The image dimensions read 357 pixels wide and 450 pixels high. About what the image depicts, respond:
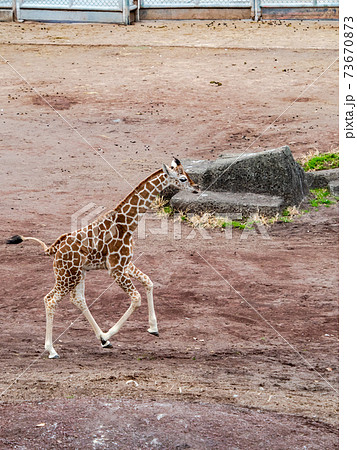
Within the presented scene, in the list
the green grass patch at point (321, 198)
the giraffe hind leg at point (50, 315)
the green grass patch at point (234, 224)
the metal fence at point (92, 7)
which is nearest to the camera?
the giraffe hind leg at point (50, 315)

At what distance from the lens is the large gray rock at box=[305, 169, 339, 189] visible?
38.4 feet

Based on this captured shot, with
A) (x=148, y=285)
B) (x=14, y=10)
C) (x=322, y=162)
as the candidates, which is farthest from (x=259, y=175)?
(x=14, y=10)

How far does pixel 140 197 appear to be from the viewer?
6.48 m

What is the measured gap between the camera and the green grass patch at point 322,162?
12344 millimetres

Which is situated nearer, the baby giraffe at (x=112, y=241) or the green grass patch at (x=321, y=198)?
the baby giraffe at (x=112, y=241)

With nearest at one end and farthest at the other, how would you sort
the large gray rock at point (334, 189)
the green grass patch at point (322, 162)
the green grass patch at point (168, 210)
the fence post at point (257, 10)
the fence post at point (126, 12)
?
the green grass patch at point (168, 210) → the large gray rock at point (334, 189) → the green grass patch at point (322, 162) → the fence post at point (126, 12) → the fence post at point (257, 10)

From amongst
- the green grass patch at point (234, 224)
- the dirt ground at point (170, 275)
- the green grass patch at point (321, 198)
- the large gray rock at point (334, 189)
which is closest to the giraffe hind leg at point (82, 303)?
the dirt ground at point (170, 275)

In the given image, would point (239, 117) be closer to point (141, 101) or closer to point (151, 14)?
point (141, 101)

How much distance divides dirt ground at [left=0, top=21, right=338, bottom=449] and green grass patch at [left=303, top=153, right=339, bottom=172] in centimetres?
72

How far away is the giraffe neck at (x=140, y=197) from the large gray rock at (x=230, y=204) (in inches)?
166

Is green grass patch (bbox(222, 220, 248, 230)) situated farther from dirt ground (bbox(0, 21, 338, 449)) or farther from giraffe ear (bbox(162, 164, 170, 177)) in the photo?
giraffe ear (bbox(162, 164, 170, 177))

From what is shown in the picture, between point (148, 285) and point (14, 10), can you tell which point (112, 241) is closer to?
point (148, 285)

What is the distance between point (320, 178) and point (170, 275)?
405 cm

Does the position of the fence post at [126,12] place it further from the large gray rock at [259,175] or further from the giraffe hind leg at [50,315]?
the giraffe hind leg at [50,315]
